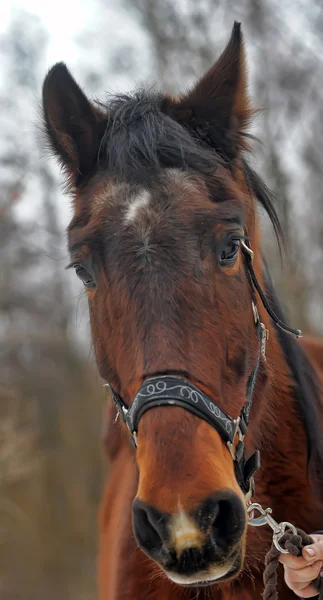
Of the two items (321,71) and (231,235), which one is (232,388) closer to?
(231,235)

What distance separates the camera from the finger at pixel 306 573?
6.61ft

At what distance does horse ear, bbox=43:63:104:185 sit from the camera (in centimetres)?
249

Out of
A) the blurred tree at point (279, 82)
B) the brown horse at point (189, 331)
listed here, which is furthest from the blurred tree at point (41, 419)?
the brown horse at point (189, 331)

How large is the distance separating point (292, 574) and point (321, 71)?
34.8 feet

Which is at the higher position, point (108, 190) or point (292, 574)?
point (108, 190)

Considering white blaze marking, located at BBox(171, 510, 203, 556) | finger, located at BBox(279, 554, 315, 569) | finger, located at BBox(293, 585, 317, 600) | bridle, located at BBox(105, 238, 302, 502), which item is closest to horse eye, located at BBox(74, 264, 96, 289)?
bridle, located at BBox(105, 238, 302, 502)

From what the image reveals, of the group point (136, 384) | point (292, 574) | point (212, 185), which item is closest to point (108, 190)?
point (212, 185)

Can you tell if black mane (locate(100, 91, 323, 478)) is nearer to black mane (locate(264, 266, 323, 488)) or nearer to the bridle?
black mane (locate(264, 266, 323, 488))

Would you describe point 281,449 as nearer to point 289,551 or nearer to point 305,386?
point 305,386

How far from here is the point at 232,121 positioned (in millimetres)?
2502

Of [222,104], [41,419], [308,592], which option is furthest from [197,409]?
[41,419]

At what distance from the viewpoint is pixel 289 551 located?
6.53ft

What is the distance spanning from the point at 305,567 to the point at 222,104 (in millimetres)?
2100

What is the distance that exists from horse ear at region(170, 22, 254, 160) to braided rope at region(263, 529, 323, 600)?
172cm
